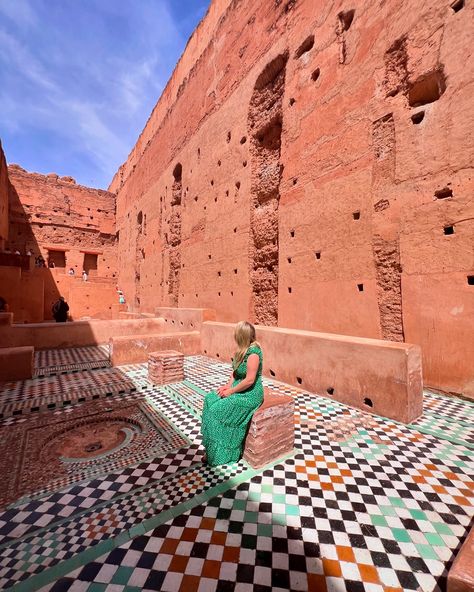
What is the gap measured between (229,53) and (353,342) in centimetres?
1081

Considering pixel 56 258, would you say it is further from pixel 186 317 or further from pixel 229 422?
pixel 229 422

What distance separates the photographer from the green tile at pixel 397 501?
2229 mm

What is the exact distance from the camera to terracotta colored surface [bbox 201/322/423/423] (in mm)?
3691

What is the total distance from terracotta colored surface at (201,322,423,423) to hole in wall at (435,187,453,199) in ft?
7.80

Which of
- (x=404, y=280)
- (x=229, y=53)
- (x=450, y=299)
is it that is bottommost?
(x=450, y=299)

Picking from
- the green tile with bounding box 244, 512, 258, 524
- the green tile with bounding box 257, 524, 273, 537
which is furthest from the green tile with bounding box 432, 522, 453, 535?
the green tile with bounding box 244, 512, 258, 524

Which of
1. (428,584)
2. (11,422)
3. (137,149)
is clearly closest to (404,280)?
(428,584)

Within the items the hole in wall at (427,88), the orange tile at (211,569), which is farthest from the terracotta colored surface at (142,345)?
the hole in wall at (427,88)

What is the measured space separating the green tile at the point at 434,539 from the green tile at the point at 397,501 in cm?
28

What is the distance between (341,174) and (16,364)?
728 centimetres

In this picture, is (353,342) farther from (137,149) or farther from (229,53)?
(137,149)

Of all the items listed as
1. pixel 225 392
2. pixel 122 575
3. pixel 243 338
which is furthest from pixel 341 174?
pixel 122 575

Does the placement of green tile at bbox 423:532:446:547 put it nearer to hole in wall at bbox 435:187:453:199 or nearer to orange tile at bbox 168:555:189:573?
orange tile at bbox 168:555:189:573

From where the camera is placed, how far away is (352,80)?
5.80 metres
